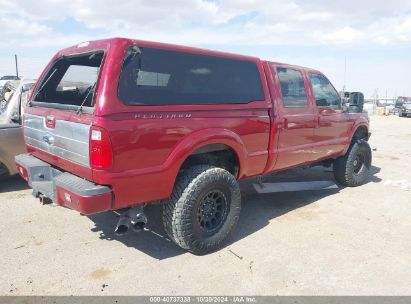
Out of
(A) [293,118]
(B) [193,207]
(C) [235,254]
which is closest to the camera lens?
(B) [193,207]

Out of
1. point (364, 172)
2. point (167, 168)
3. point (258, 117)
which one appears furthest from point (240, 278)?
point (364, 172)

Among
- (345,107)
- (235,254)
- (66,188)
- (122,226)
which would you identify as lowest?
(235,254)

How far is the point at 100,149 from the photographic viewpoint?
288cm

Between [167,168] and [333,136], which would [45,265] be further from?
[333,136]

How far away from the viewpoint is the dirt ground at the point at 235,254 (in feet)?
10.3

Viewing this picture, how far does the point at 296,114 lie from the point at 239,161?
1.19m

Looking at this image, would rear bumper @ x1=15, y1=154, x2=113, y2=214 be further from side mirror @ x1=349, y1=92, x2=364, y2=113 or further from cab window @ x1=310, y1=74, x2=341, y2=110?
side mirror @ x1=349, y1=92, x2=364, y2=113

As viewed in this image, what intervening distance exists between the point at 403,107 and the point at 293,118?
2501 centimetres

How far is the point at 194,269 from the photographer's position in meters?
3.41

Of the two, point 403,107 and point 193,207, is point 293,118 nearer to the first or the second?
point 193,207

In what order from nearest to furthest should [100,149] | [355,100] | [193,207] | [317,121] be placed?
[100,149]
[193,207]
[317,121]
[355,100]

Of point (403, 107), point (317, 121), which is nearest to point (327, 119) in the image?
point (317, 121)

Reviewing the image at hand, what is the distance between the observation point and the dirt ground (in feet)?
10.3

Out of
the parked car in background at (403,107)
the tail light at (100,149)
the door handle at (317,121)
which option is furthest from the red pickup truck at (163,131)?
the parked car in background at (403,107)
